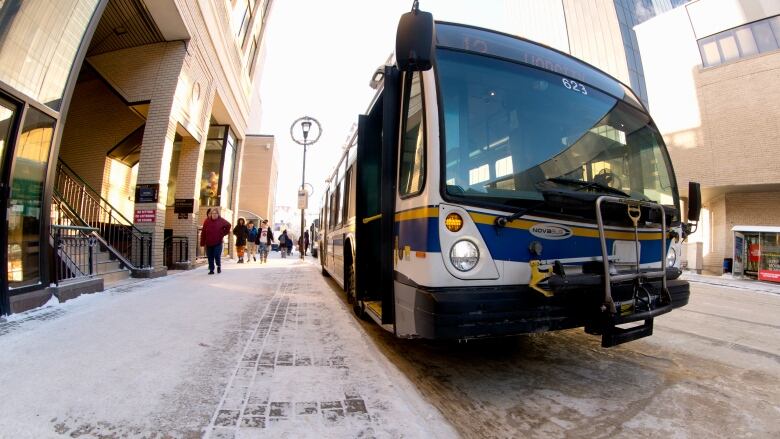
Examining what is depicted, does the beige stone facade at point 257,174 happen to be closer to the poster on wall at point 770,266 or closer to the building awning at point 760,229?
the building awning at point 760,229

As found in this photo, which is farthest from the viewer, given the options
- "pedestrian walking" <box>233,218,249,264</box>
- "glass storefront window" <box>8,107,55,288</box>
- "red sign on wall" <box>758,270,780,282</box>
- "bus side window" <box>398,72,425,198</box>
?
"red sign on wall" <box>758,270,780,282</box>

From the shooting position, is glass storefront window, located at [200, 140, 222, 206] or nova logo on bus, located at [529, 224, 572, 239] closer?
nova logo on bus, located at [529, 224, 572, 239]

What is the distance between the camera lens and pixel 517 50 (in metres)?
3.46

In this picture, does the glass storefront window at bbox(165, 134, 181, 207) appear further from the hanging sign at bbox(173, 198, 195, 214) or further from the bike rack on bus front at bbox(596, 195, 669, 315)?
the bike rack on bus front at bbox(596, 195, 669, 315)

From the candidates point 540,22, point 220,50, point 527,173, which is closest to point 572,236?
point 527,173

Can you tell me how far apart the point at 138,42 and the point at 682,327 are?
1298cm

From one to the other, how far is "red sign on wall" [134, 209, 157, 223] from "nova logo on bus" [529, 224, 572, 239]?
9.53 meters

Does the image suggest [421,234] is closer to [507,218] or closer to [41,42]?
[507,218]

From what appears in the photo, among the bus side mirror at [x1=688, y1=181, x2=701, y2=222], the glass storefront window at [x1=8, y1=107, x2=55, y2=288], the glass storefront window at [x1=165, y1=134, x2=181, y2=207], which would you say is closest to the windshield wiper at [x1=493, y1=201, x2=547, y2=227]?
the bus side mirror at [x1=688, y1=181, x2=701, y2=222]

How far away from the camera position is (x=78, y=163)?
12.6 meters

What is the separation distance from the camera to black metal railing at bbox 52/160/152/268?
9.18 m

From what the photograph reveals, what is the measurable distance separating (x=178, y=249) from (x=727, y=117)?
962 inches

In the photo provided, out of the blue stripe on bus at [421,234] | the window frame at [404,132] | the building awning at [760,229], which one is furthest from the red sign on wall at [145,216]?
the building awning at [760,229]

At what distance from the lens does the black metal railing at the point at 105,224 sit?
9.18m
